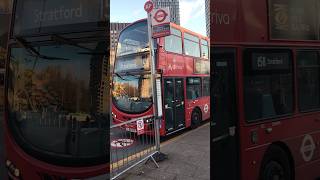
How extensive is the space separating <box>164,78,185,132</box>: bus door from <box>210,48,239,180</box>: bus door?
168 centimetres

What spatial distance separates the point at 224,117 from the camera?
164 inches

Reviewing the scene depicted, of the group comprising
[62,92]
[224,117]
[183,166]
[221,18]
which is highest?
[221,18]

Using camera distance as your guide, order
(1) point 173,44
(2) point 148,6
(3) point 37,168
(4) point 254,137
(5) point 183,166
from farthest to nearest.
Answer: (1) point 173,44, (4) point 254,137, (5) point 183,166, (2) point 148,6, (3) point 37,168

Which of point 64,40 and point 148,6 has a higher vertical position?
point 148,6

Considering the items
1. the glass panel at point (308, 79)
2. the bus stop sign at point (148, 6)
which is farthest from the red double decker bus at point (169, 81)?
the glass panel at point (308, 79)

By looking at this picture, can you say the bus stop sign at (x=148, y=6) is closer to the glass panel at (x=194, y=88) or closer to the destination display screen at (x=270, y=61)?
the destination display screen at (x=270, y=61)

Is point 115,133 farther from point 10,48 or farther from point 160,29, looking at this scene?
point 10,48

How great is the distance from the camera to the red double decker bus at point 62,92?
2.94 m

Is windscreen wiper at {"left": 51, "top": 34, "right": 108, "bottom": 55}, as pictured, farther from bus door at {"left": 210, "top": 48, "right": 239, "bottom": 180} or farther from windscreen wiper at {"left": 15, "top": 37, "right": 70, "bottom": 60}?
bus door at {"left": 210, "top": 48, "right": 239, "bottom": 180}

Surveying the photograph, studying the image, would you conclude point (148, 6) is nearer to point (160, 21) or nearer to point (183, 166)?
point (160, 21)

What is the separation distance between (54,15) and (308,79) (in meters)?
3.88

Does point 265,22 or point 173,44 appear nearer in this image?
point 265,22

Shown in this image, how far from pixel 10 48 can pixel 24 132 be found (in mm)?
700

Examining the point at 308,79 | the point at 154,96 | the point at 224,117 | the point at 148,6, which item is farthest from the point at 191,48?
the point at 148,6
